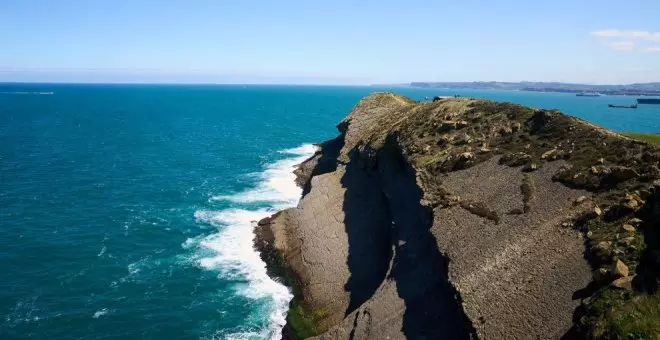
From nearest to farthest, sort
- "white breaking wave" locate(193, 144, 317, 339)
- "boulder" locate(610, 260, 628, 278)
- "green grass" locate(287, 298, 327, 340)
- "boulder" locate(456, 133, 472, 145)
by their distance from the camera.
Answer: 1. "boulder" locate(610, 260, 628, 278)
2. "green grass" locate(287, 298, 327, 340)
3. "white breaking wave" locate(193, 144, 317, 339)
4. "boulder" locate(456, 133, 472, 145)

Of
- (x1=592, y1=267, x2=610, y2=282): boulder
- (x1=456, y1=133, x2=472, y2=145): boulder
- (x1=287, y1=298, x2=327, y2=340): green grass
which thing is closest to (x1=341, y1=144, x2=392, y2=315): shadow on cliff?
(x1=287, y1=298, x2=327, y2=340): green grass

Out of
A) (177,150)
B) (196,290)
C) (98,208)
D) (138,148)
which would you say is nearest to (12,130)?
(138,148)

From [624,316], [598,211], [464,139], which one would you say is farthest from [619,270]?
[464,139]

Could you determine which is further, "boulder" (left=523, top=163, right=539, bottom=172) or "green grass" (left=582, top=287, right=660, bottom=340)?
"boulder" (left=523, top=163, right=539, bottom=172)

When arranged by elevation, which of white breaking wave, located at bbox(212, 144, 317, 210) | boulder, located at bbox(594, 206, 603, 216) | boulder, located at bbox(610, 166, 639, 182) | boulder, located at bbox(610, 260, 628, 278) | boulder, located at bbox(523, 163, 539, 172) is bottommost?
white breaking wave, located at bbox(212, 144, 317, 210)

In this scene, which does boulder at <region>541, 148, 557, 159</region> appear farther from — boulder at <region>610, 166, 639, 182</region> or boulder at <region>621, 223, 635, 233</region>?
boulder at <region>621, 223, 635, 233</region>

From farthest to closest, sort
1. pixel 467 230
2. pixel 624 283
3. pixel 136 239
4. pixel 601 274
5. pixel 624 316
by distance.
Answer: pixel 136 239 < pixel 467 230 < pixel 601 274 < pixel 624 283 < pixel 624 316

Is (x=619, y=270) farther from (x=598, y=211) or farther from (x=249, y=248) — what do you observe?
(x=249, y=248)
